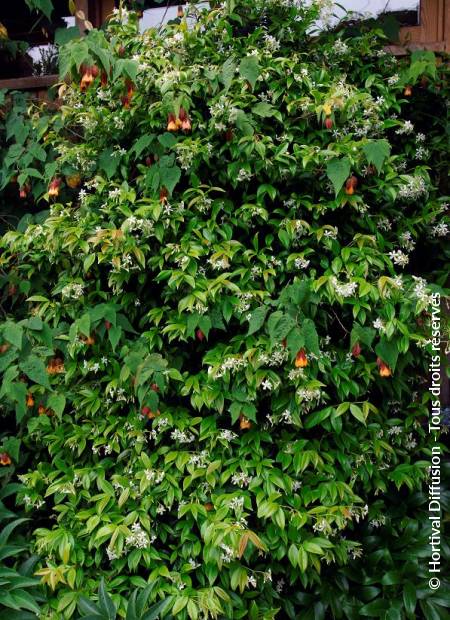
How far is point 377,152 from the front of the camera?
208cm

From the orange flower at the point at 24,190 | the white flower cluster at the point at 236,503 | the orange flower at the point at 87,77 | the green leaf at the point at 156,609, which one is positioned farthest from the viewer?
the orange flower at the point at 24,190

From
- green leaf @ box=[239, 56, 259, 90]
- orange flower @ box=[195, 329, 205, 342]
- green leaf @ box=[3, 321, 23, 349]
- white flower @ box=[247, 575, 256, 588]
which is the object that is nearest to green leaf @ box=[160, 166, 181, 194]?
green leaf @ box=[239, 56, 259, 90]

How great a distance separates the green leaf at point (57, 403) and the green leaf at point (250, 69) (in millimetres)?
1348

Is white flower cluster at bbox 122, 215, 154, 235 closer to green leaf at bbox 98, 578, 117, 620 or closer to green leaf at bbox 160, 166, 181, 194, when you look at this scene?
green leaf at bbox 160, 166, 181, 194

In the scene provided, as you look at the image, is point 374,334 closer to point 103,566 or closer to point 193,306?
point 193,306

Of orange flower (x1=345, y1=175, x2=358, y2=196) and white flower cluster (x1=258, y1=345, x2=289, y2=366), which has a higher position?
orange flower (x1=345, y1=175, x2=358, y2=196)

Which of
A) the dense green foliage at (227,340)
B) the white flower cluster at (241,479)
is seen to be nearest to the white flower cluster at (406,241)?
the dense green foliage at (227,340)

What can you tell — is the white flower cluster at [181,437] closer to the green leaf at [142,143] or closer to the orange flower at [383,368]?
the orange flower at [383,368]

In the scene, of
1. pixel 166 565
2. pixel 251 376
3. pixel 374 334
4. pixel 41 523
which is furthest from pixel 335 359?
pixel 41 523

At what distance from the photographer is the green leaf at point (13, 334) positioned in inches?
82.4

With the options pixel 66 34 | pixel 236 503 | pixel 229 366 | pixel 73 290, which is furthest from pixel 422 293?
pixel 66 34

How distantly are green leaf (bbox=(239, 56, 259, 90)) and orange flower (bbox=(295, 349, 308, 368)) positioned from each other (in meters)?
1.00

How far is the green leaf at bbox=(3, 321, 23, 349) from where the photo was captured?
2.09 meters

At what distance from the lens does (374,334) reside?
6.76ft
